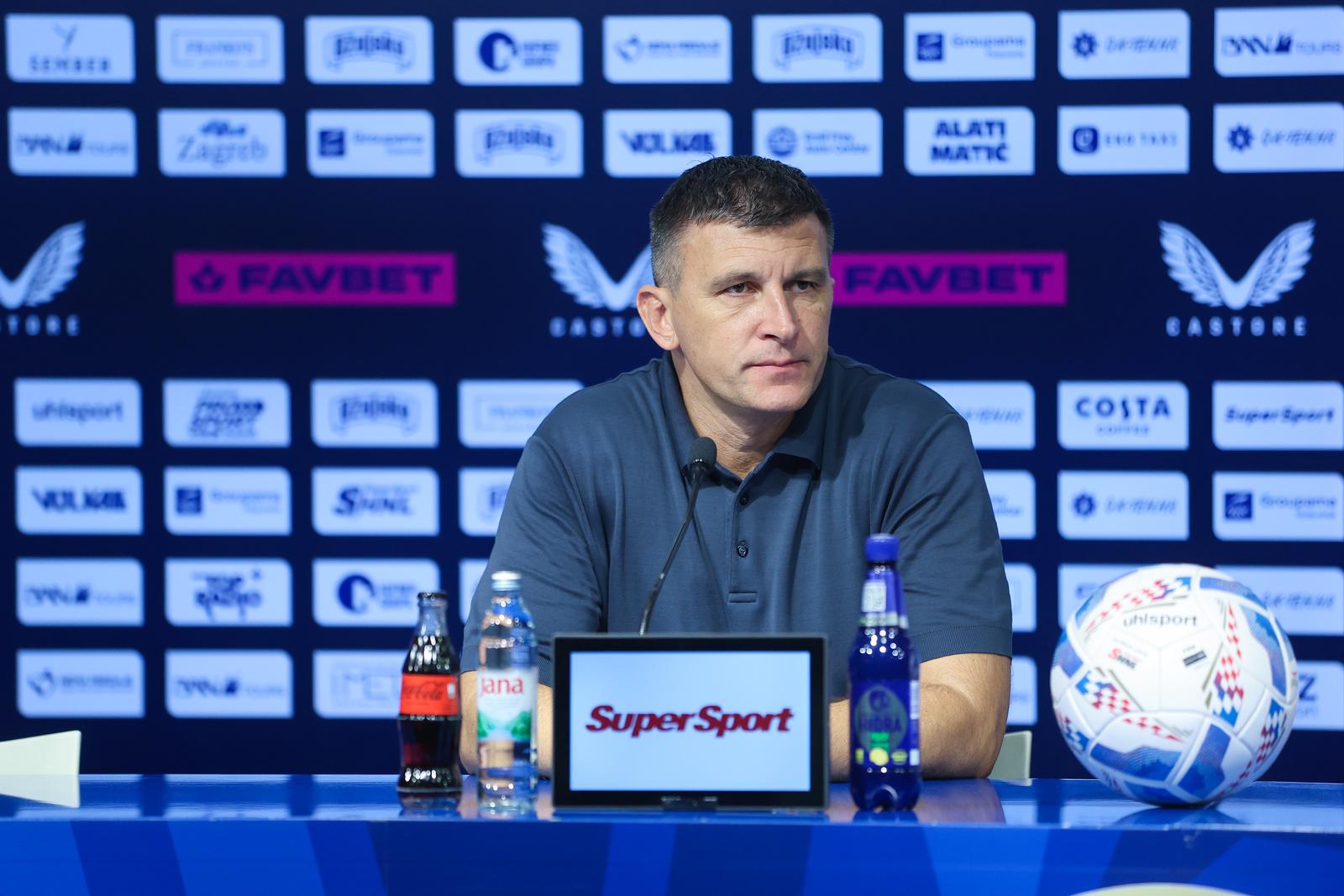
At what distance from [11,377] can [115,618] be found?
65cm

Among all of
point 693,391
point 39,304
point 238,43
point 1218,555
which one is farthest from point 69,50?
point 1218,555

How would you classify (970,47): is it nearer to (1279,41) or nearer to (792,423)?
(1279,41)

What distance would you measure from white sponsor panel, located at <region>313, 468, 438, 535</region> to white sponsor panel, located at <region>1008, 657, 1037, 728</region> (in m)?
1.49

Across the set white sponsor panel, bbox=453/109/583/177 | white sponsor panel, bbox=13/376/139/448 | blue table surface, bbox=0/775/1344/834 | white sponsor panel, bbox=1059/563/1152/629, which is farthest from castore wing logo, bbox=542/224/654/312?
blue table surface, bbox=0/775/1344/834

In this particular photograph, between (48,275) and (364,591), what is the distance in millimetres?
1113

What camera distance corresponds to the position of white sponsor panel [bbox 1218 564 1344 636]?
11.1ft

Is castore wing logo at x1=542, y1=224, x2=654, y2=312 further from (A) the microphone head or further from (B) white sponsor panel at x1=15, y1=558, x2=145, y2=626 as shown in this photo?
(A) the microphone head

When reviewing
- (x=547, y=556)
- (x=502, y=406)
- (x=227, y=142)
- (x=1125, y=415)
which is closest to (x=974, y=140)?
(x=1125, y=415)

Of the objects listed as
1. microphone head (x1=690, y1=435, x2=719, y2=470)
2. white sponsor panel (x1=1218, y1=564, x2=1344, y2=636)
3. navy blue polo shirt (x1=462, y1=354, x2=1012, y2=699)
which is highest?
microphone head (x1=690, y1=435, x2=719, y2=470)

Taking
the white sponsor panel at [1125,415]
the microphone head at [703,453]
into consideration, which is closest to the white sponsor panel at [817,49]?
the white sponsor panel at [1125,415]

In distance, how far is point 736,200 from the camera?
1751mm

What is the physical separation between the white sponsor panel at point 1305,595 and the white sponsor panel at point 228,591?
228 cm

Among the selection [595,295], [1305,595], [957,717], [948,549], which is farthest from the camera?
[595,295]

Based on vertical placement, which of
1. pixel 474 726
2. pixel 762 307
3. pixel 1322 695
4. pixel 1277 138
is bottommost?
pixel 1322 695
